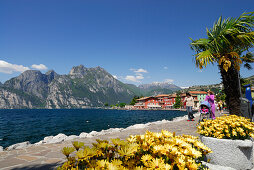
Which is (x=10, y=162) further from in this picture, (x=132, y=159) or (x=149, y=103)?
(x=149, y=103)

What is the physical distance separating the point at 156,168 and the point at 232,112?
8.23 metres

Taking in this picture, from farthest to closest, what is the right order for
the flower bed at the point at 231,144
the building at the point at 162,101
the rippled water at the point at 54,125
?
the building at the point at 162,101 < the rippled water at the point at 54,125 < the flower bed at the point at 231,144

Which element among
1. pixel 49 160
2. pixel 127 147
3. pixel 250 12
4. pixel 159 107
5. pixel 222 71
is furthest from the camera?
pixel 159 107

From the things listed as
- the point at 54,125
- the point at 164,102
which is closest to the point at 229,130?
the point at 54,125

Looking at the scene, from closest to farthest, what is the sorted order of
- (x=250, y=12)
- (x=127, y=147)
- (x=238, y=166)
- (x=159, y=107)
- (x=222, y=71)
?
(x=127, y=147)
(x=238, y=166)
(x=250, y=12)
(x=222, y=71)
(x=159, y=107)

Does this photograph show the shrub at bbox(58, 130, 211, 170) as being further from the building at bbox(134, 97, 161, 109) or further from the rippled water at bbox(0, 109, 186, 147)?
the building at bbox(134, 97, 161, 109)

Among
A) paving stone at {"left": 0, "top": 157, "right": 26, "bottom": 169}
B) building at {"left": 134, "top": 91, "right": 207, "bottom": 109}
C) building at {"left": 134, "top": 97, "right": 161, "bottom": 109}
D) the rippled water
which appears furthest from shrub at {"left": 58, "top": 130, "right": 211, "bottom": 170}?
building at {"left": 134, "top": 97, "right": 161, "bottom": 109}

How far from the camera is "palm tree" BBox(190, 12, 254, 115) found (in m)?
6.98

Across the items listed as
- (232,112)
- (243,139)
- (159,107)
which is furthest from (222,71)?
(159,107)

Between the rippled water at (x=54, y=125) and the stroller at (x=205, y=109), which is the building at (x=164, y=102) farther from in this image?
the stroller at (x=205, y=109)

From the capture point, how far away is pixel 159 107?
129875 mm

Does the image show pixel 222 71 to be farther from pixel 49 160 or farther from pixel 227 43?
pixel 49 160

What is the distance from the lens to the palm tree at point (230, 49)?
6984 mm

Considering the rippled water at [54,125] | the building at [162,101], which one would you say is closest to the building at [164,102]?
the building at [162,101]
